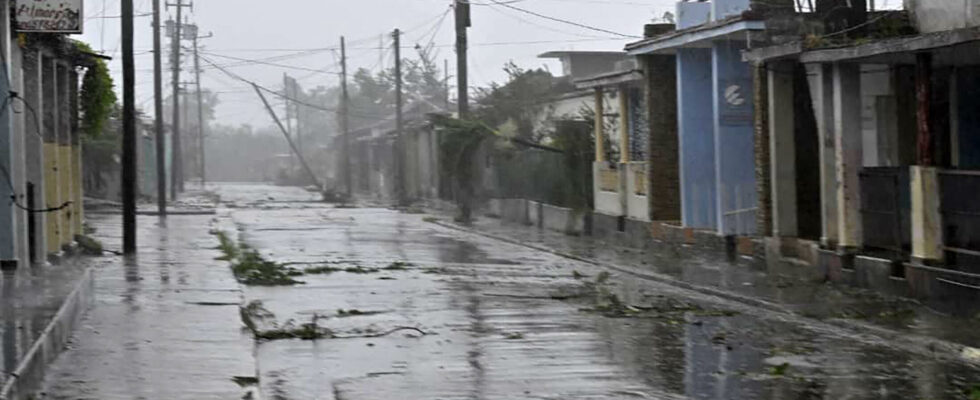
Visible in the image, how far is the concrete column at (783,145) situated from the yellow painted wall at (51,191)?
1191 centimetres

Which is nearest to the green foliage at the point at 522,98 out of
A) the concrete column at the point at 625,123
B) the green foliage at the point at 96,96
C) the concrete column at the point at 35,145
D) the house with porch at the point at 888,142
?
the concrete column at the point at 625,123

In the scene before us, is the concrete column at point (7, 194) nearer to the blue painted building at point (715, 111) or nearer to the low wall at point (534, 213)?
the blue painted building at point (715, 111)

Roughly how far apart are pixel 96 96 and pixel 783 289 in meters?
15.2

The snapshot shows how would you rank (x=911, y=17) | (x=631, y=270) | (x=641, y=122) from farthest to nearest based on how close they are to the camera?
(x=641, y=122), (x=631, y=270), (x=911, y=17)

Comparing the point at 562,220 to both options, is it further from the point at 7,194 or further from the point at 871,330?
the point at 871,330

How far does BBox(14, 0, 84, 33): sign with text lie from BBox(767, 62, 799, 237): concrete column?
1073cm

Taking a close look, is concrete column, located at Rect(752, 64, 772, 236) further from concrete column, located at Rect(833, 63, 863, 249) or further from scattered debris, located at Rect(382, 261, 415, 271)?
scattered debris, located at Rect(382, 261, 415, 271)

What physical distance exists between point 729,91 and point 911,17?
5131mm

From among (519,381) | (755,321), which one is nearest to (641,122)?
(755,321)

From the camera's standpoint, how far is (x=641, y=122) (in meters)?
34.2

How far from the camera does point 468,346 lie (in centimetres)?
1452

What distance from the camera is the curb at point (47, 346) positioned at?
10.5 meters

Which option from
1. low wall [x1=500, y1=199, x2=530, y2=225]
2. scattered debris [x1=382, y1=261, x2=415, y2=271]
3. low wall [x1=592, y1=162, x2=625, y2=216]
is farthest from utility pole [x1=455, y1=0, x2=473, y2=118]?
scattered debris [x1=382, y1=261, x2=415, y2=271]

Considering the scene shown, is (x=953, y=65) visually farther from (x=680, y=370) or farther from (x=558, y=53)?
(x=558, y=53)
